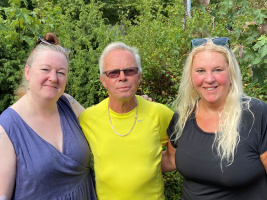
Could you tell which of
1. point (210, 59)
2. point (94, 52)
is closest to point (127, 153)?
point (210, 59)

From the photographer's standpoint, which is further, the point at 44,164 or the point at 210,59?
the point at 210,59

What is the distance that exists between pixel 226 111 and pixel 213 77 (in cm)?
26

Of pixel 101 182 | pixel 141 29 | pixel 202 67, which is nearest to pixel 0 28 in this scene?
pixel 141 29

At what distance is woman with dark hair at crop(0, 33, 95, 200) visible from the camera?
180 centimetres

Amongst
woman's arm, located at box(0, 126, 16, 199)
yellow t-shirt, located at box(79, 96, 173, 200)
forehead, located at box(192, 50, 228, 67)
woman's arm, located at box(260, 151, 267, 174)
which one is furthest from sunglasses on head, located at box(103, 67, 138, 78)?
woman's arm, located at box(260, 151, 267, 174)

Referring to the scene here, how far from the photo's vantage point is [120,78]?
226cm

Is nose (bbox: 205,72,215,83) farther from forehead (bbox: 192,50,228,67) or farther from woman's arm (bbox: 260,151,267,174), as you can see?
woman's arm (bbox: 260,151,267,174)

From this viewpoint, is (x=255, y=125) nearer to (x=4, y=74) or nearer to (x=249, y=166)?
(x=249, y=166)

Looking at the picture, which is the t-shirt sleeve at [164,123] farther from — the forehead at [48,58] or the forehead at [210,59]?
the forehead at [48,58]

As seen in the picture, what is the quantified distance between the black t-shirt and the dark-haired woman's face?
106 centimetres

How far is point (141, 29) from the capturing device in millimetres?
4969

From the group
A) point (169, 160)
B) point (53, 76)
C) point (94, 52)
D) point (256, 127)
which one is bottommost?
point (169, 160)

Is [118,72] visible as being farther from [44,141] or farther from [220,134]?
[220,134]

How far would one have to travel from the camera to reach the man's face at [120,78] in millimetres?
2270
